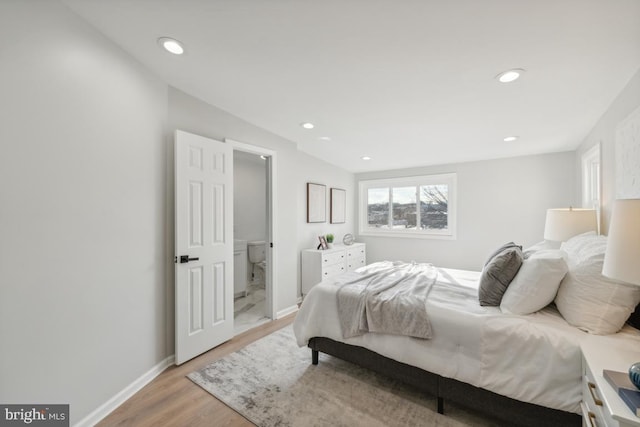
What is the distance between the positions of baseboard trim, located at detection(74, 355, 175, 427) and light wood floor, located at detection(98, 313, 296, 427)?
31 mm

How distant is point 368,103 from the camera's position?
2.37 metres

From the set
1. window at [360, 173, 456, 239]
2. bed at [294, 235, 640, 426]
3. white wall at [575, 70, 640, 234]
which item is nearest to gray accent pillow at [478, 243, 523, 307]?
bed at [294, 235, 640, 426]

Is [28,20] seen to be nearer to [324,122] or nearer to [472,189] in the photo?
[324,122]

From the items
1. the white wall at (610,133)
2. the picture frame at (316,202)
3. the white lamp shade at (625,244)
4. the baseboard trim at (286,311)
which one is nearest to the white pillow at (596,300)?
the white lamp shade at (625,244)

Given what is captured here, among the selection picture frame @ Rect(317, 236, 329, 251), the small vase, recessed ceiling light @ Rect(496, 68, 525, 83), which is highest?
recessed ceiling light @ Rect(496, 68, 525, 83)

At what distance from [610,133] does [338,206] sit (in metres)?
3.63

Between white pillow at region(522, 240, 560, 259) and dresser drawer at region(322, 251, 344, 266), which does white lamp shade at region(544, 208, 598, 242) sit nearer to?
white pillow at region(522, 240, 560, 259)

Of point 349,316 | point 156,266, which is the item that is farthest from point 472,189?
point 156,266

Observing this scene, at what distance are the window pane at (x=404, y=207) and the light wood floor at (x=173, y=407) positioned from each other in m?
4.36

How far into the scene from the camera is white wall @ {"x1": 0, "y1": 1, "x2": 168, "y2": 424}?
123 centimetres

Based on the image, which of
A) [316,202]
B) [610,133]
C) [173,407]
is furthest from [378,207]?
[173,407]

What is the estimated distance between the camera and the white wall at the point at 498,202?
3898 millimetres

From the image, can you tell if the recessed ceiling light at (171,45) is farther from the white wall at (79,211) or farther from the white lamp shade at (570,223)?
the white lamp shade at (570,223)

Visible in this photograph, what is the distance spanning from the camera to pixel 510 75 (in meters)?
1.83
